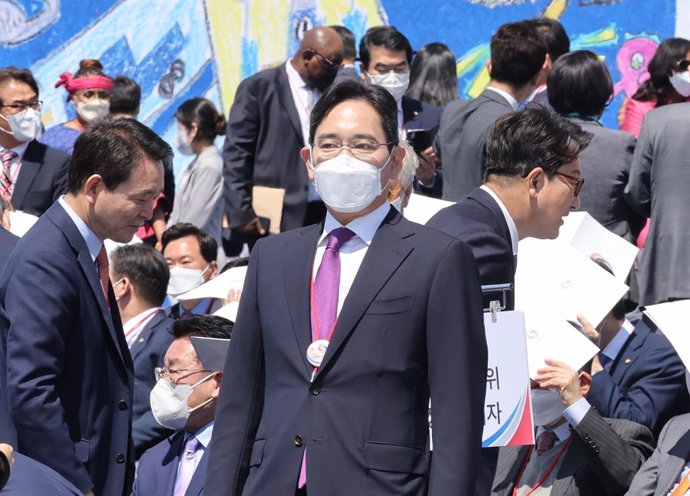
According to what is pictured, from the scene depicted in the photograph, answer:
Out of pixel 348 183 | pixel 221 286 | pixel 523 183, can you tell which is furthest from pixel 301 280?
pixel 221 286

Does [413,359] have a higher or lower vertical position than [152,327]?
higher

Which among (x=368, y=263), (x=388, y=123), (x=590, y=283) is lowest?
(x=590, y=283)

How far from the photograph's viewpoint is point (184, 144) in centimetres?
1017

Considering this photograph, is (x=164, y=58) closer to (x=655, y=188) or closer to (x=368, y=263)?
(x=655, y=188)

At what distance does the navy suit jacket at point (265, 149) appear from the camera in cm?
793

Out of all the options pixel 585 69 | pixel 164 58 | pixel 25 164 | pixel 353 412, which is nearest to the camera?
pixel 353 412

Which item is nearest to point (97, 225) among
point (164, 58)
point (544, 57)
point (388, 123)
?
point (388, 123)

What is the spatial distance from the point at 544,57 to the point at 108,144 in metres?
3.01

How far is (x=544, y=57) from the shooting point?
7133 millimetres

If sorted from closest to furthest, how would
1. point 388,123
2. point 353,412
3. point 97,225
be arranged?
point 353,412 → point 388,123 → point 97,225

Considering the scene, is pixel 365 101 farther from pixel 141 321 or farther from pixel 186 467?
pixel 141 321

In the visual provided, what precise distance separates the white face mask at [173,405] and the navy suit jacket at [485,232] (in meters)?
1.78

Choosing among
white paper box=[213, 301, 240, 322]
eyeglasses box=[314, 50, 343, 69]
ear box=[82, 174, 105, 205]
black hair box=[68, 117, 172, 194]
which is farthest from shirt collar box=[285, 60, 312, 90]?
ear box=[82, 174, 105, 205]

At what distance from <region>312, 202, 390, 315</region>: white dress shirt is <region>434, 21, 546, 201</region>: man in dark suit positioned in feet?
10.3
